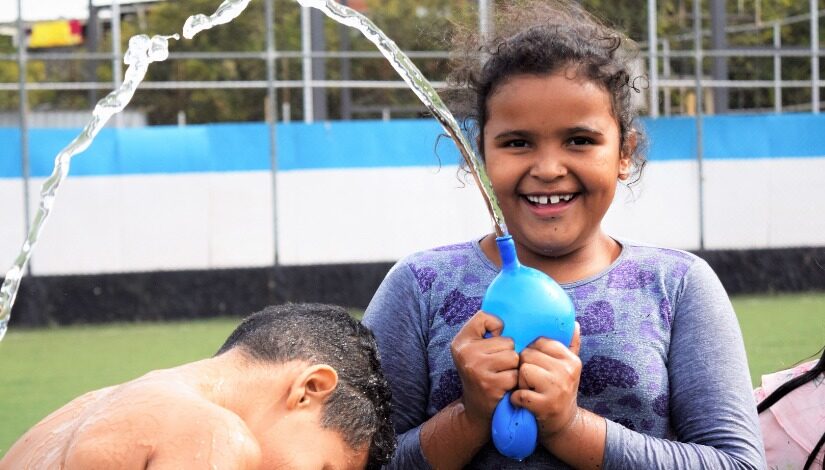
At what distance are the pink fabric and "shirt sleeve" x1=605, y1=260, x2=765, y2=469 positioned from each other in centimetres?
63

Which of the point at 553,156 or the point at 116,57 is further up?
the point at 116,57

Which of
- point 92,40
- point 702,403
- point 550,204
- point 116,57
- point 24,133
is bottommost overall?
point 702,403

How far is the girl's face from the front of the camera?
7.63 feet

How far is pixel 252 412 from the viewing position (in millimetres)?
2062

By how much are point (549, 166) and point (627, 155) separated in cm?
29

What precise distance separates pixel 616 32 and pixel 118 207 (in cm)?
865

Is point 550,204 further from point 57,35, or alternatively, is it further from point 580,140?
point 57,35

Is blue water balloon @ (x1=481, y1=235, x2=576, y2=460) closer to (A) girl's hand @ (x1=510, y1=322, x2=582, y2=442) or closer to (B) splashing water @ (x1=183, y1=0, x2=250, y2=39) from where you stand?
(A) girl's hand @ (x1=510, y1=322, x2=582, y2=442)

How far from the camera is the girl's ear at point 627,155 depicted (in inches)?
98.8

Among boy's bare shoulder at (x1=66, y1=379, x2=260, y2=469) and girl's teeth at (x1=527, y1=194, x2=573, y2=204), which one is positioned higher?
girl's teeth at (x1=527, y1=194, x2=573, y2=204)

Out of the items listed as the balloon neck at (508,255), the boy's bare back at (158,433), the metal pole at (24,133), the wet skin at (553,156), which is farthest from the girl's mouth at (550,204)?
the metal pole at (24,133)

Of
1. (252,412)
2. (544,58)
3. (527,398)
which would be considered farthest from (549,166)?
(252,412)

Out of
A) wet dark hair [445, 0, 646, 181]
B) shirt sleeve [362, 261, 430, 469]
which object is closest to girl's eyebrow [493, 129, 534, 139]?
wet dark hair [445, 0, 646, 181]

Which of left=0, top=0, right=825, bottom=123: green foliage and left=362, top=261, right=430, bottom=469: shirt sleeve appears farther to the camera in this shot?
left=0, top=0, right=825, bottom=123: green foliage
